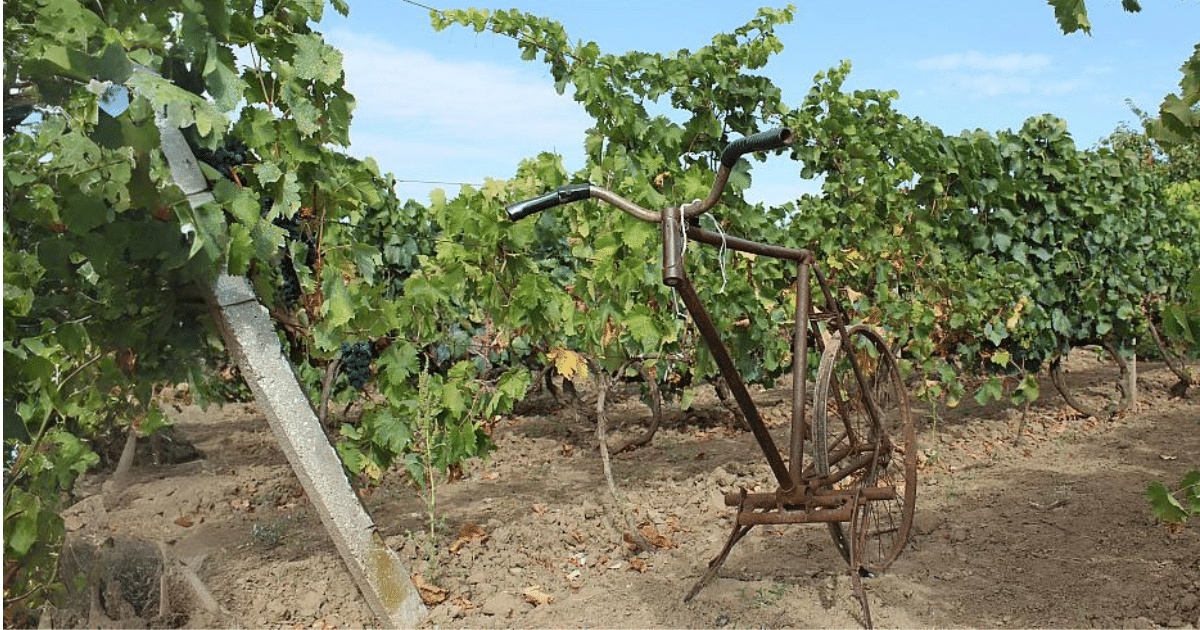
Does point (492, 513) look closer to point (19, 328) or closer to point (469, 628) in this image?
point (469, 628)

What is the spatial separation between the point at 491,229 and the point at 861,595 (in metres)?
2.10

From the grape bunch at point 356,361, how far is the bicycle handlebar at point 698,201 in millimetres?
2458

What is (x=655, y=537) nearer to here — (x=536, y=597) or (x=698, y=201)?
(x=536, y=597)

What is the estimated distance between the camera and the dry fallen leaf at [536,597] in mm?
4094

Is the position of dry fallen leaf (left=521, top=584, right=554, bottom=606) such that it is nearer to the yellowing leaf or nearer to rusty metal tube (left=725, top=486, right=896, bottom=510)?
the yellowing leaf

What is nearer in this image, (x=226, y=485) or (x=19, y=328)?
(x=19, y=328)

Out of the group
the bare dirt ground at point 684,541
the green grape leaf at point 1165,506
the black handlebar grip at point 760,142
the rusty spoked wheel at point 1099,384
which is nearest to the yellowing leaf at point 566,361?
the bare dirt ground at point 684,541

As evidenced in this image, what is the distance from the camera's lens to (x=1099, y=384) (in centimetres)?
1007

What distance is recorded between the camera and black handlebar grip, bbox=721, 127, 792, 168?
2.59 metres

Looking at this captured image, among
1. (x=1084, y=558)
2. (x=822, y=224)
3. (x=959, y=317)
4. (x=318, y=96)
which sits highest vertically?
(x=318, y=96)

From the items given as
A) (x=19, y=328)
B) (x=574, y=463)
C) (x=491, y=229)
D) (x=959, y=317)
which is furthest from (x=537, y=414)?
(x=19, y=328)

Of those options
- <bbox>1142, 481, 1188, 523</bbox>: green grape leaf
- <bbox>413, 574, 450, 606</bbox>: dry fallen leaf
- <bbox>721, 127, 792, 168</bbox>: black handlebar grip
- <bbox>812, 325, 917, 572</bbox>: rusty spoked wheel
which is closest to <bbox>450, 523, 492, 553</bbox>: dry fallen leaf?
<bbox>413, 574, 450, 606</bbox>: dry fallen leaf

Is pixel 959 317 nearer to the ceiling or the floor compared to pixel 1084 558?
nearer to the ceiling

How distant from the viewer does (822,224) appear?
7.48 metres
